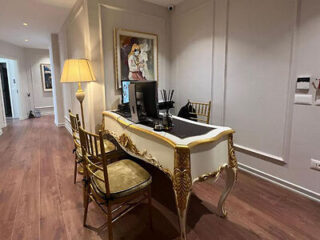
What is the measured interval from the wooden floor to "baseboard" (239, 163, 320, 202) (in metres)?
0.06

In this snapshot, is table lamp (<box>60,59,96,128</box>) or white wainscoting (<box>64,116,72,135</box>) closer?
table lamp (<box>60,59,96,128</box>)

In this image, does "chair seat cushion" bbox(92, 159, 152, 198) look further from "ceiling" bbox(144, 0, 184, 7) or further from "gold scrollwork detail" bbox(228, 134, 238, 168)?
"ceiling" bbox(144, 0, 184, 7)

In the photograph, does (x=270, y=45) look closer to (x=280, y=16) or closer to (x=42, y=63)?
(x=280, y=16)

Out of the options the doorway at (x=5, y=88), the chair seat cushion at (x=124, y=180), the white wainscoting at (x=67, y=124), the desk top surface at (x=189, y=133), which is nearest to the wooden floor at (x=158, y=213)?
the chair seat cushion at (x=124, y=180)

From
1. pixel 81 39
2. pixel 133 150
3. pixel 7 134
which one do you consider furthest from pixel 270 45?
pixel 7 134

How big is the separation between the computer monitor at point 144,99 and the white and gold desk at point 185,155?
171 mm

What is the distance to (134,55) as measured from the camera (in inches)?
135

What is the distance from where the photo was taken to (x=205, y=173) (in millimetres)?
1528

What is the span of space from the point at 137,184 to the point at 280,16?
233 centimetres

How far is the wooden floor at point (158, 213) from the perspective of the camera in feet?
5.67

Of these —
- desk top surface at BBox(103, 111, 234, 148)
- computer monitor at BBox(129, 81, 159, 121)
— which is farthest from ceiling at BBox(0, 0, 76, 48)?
desk top surface at BBox(103, 111, 234, 148)

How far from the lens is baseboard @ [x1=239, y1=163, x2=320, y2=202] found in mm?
2158

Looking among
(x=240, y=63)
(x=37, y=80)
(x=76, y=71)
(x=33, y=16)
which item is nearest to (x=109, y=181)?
(x=76, y=71)

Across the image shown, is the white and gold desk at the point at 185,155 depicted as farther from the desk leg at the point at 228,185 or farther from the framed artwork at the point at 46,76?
the framed artwork at the point at 46,76
